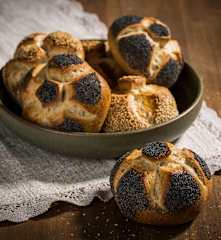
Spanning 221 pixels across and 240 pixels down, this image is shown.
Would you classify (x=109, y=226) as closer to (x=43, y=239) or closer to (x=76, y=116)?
(x=43, y=239)

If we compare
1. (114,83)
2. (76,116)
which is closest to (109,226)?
(76,116)

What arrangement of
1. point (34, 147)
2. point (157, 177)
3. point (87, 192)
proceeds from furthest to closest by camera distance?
point (34, 147)
point (87, 192)
point (157, 177)

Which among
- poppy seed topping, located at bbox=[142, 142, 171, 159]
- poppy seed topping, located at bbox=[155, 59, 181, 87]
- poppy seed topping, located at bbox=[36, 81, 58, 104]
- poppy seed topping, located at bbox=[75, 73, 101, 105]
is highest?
poppy seed topping, located at bbox=[36, 81, 58, 104]

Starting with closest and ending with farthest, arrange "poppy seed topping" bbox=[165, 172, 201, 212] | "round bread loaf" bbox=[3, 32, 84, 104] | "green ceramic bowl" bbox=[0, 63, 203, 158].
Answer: "poppy seed topping" bbox=[165, 172, 201, 212]
"green ceramic bowl" bbox=[0, 63, 203, 158]
"round bread loaf" bbox=[3, 32, 84, 104]

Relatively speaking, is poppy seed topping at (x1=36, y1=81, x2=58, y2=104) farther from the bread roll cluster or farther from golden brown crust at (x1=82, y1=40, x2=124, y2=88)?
golden brown crust at (x1=82, y1=40, x2=124, y2=88)

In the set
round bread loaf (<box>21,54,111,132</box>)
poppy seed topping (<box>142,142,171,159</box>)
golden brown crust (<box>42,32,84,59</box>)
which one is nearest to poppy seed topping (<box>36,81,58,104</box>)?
round bread loaf (<box>21,54,111,132</box>)

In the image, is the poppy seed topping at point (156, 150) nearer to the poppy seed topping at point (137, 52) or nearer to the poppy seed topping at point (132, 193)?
the poppy seed topping at point (132, 193)
